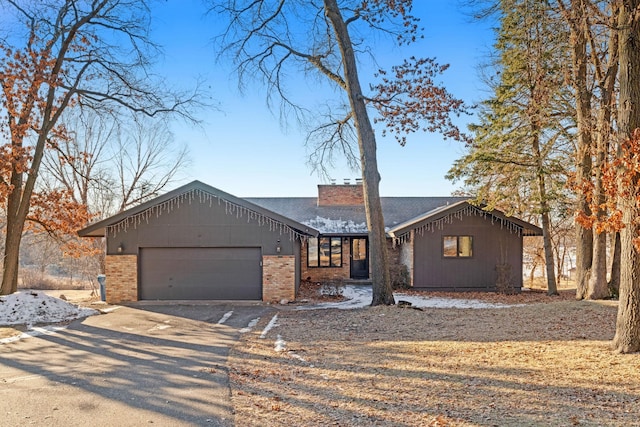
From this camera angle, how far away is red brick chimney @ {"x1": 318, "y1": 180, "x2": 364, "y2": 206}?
78.9 feet

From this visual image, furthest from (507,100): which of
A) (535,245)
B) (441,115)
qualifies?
(535,245)

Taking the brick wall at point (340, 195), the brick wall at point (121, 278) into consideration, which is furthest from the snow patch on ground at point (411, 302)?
the brick wall at point (340, 195)

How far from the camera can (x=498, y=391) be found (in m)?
5.34

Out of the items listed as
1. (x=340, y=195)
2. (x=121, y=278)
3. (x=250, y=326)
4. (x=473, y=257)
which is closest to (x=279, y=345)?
(x=250, y=326)

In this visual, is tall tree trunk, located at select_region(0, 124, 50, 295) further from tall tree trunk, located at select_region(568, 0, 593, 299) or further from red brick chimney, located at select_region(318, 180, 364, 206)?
tall tree trunk, located at select_region(568, 0, 593, 299)

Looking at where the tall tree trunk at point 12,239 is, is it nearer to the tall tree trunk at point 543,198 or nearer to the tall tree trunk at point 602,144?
the tall tree trunk at point 602,144

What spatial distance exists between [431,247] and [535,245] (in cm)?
1297

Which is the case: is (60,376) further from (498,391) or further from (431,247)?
(431,247)

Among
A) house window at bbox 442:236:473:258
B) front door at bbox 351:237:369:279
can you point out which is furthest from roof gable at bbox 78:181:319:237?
front door at bbox 351:237:369:279

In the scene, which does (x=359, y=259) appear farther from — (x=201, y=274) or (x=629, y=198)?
(x=629, y=198)

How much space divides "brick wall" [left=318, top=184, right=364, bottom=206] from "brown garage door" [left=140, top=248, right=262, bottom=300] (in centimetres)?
952

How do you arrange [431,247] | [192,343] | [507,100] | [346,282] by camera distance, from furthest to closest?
1. [346,282]
2. [431,247]
3. [507,100]
4. [192,343]

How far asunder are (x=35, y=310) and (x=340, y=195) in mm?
15214

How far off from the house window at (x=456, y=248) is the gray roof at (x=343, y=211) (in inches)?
143
